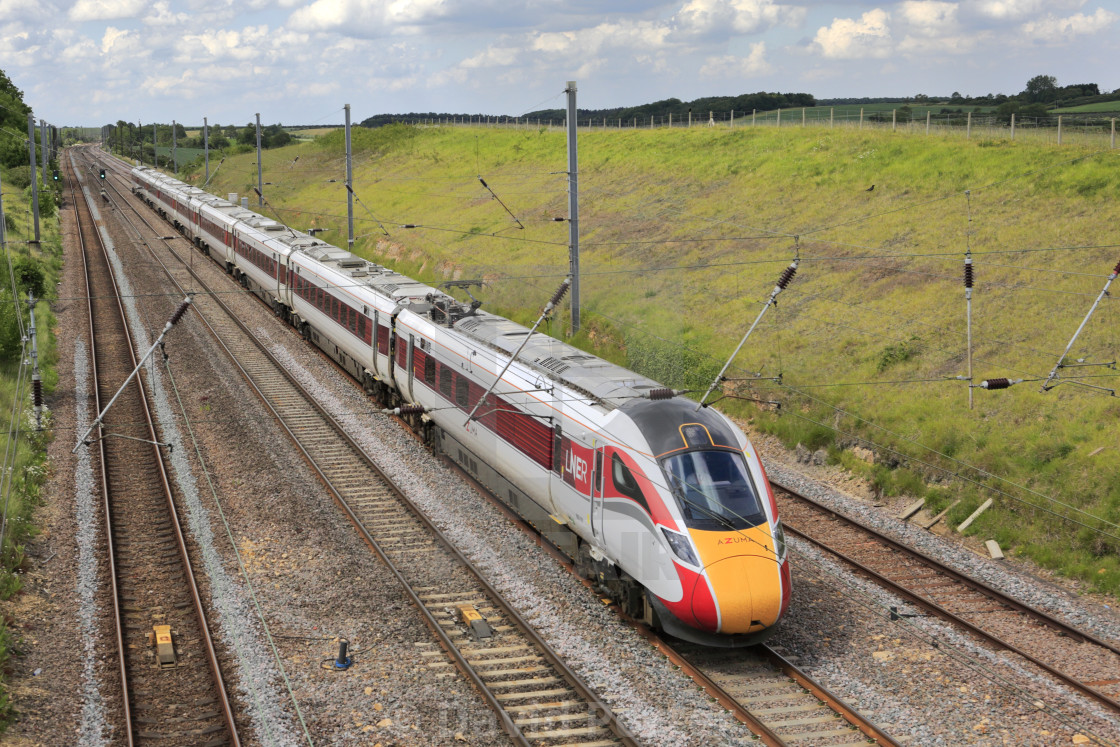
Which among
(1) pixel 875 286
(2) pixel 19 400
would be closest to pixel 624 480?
(2) pixel 19 400

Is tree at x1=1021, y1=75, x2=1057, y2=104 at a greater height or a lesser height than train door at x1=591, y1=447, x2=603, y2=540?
greater

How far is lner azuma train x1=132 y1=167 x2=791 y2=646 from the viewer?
521 inches

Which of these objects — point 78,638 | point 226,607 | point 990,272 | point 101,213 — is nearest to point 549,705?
point 226,607

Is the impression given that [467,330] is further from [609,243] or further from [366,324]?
[609,243]

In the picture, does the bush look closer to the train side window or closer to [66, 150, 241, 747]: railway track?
[66, 150, 241, 747]: railway track

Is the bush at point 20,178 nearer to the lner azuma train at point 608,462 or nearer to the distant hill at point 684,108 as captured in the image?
the distant hill at point 684,108

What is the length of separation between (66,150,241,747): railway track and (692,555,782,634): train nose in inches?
239

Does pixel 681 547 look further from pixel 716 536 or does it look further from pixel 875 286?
pixel 875 286

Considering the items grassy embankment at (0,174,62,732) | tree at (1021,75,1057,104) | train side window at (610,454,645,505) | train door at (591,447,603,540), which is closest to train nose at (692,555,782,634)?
train side window at (610,454,645,505)

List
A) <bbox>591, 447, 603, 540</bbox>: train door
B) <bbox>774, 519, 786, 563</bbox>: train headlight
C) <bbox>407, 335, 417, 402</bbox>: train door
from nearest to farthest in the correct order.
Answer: <bbox>774, 519, 786, 563</bbox>: train headlight → <bbox>591, 447, 603, 540</bbox>: train door → <bbox>407, 335, 417, 402</bbox>: train door

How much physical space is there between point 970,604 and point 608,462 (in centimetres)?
641

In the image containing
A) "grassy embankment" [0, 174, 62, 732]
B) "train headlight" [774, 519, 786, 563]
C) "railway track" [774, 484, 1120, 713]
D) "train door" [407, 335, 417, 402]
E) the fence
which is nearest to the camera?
"train headlight" [774, 519, 786, 563]

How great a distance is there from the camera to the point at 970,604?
1587cm

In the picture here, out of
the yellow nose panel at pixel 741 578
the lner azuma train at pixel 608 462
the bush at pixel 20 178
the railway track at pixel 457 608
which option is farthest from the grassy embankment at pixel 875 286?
the bush at pixel 20 178
